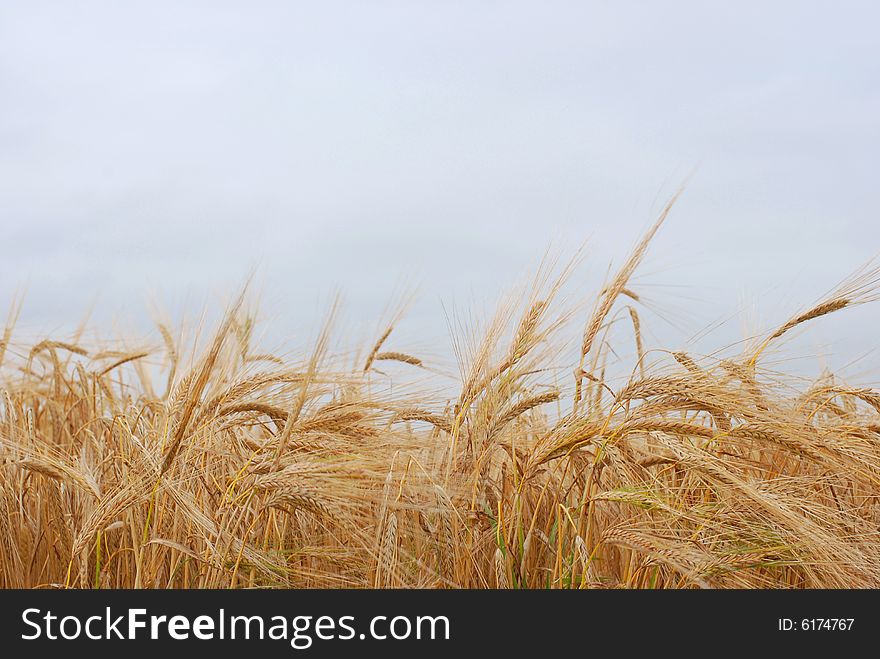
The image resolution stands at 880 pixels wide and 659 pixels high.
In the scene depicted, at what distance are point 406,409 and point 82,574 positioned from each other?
39.6 inches

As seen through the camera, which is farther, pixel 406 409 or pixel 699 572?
pixel 406 409

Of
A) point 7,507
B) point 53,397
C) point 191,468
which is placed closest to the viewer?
point 191,468

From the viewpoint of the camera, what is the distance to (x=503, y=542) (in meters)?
2.28

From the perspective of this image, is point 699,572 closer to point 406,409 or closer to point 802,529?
point 802,529

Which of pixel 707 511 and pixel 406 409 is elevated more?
pixel 406 409

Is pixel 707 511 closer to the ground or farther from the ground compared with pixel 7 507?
closer to the ground

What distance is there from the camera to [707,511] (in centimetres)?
226
